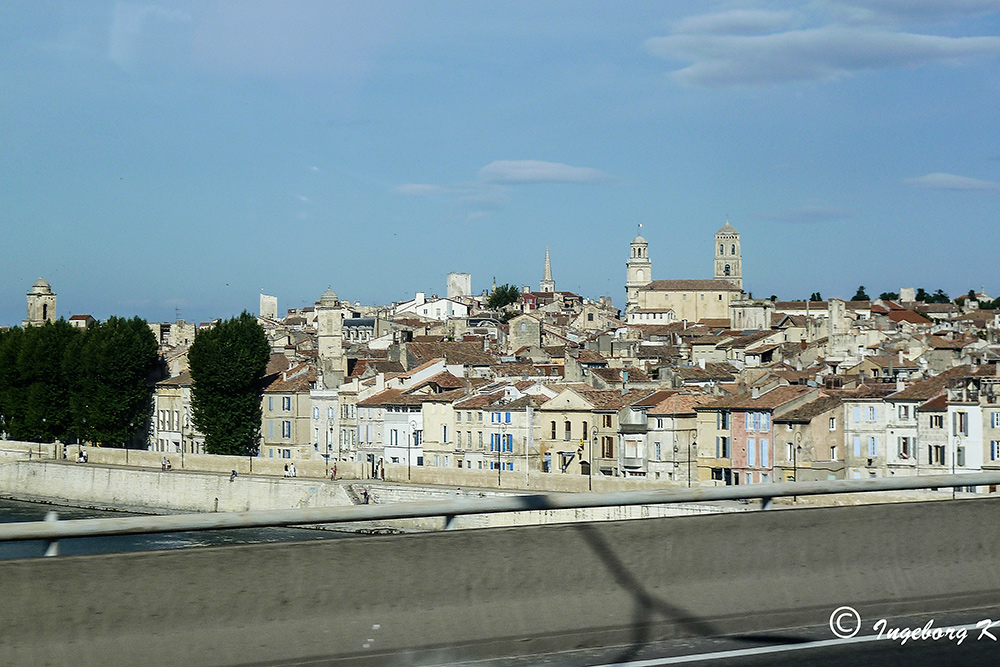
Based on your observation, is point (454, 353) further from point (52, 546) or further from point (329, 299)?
point (52, 546)

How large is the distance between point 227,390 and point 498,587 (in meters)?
86.5

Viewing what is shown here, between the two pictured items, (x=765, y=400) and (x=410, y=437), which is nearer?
(x=765, y=400)

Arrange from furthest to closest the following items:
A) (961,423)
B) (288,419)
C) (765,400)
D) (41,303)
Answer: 1. (41,303)
2. (288,419)
3. (765,400)
4. (961,423)

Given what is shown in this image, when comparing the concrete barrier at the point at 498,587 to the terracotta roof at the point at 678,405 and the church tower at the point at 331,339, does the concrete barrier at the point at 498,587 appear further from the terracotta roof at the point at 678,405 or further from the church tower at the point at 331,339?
the church tower at the point at 331,339

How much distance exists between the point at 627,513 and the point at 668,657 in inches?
1111

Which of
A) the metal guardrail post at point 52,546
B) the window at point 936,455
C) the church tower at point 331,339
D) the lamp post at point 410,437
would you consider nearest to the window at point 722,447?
the window at point 936,455

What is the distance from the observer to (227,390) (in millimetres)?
92938

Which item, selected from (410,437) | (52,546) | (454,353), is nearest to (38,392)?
(454,353)

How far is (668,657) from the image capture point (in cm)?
812

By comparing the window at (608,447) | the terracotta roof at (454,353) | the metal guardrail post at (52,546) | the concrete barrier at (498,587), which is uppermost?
the terracotta roof at (454,353)

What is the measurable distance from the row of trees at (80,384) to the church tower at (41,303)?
34.6 metres

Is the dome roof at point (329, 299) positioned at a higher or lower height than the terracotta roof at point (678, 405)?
higher

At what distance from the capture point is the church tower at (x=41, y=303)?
138 meters

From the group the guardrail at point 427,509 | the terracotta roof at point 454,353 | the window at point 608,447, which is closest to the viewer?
the guardrail at point 427,509
